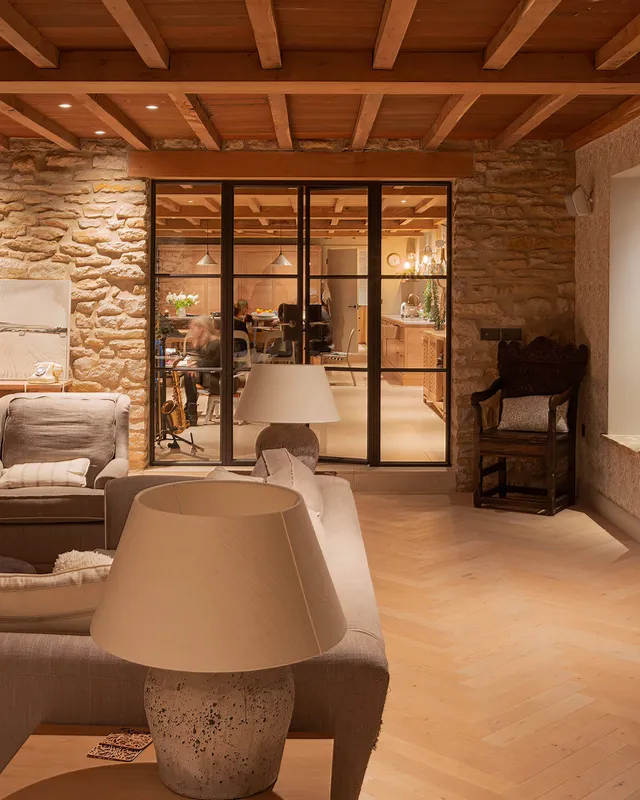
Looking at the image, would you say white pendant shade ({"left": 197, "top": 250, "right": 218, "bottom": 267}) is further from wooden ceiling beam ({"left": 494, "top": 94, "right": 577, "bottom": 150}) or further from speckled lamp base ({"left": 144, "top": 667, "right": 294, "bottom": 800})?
speckled lamp base ({"left": 144, "top": 667, "right": 294, "bottom": 800})

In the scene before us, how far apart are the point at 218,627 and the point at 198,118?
536cm

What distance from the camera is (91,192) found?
7.41 metres

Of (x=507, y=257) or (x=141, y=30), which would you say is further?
(x=507, y=257)

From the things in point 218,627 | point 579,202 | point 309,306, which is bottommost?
point 218,627

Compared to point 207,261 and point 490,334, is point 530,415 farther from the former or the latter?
point 207,261

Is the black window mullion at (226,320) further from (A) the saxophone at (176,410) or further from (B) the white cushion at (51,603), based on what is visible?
(B) the white cushion at (51,603)

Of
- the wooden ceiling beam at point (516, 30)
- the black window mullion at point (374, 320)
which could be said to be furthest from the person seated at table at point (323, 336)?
the wooden ceiling beam at point (516, 30)

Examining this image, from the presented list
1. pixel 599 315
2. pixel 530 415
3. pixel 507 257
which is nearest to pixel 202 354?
pixel 507 257

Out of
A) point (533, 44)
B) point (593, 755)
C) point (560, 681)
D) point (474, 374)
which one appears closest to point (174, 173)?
point (474, 374)

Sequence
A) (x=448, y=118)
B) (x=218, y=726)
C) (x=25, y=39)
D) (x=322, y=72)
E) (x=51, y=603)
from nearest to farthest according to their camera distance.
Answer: (x=218, y=726) → (x=51, y=603) → (x=25, y=39) → (x=322, y=72) → (x=448, y=118)

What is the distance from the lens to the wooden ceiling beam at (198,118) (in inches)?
222

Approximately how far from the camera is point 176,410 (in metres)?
7.81

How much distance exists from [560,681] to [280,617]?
2711mm

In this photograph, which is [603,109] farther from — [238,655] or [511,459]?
[238,655]
